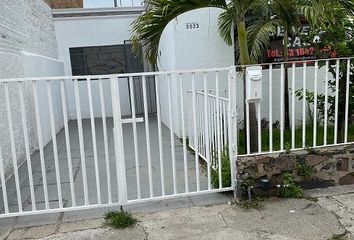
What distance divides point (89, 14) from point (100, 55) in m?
1.42

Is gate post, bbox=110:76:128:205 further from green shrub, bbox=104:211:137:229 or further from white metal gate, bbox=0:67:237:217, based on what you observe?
green shrub, bbox=104:211:137:229

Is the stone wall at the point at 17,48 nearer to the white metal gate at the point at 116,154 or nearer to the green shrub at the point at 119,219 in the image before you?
the white metal gate at the point at 116,154

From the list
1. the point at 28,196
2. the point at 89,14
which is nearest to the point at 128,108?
the point at 89,14

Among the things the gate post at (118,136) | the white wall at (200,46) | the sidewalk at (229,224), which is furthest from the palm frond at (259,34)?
the gate post at (118,136)

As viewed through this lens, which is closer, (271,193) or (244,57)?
(271,193)

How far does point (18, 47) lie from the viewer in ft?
23.0

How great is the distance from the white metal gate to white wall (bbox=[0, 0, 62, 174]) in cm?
5

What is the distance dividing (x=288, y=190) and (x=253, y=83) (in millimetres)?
1329

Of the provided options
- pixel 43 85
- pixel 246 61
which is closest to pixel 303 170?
pixel 246 61

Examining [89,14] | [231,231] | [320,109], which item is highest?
[89,14]

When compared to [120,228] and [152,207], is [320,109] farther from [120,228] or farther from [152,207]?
[120,228]

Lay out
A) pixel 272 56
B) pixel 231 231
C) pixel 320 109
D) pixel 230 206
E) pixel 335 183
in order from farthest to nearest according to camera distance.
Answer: pixel 272 56 → pixel 320 109 → pixel 335 183 → pixel 230 206 → pixel 231 231

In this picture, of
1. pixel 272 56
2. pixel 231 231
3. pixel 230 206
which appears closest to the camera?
pixel 231 231

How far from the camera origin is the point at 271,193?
4.18 meters
